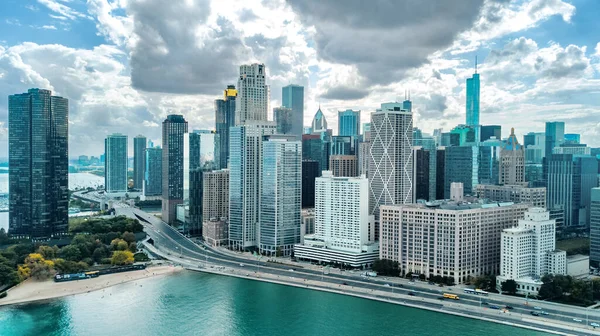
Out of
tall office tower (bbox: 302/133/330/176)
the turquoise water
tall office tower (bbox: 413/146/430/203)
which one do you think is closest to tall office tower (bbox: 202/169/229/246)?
tall office tower (bbox: 302/133/330/176)

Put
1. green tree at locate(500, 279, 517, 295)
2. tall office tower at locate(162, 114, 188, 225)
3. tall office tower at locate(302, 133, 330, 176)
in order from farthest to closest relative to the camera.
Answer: tall office tower at locate(302, 133, 330, 176) → tall office tower at locate(162, 114, 188, 225) → green tree at locate(500, 279, 517, 295)

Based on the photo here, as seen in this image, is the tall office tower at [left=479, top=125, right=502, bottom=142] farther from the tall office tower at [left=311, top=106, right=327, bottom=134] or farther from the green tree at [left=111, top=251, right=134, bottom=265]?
the green tree at [left=111, top=251, right=134, bottom=265]

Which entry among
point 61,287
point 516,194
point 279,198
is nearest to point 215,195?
point 279,198

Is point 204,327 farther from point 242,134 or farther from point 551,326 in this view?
point 242,134

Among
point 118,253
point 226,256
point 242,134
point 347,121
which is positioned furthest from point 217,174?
point 347,121

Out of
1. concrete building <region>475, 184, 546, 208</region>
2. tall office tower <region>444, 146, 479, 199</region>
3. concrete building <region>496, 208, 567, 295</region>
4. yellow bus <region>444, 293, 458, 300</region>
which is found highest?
tall office tower <region>444, 146, 479, 199</region>

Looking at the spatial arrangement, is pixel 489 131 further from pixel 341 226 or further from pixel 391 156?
pixel 341 226
